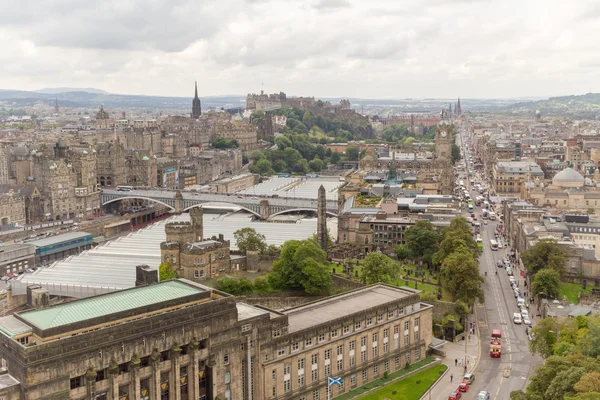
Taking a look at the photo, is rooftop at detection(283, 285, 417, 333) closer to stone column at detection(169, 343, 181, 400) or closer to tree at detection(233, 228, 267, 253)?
stone column at detection(169, 343, 181, 400)

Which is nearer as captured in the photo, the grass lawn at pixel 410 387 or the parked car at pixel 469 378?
the grass lawn at pixel 410 387

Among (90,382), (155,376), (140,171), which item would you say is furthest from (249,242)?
(140,171)

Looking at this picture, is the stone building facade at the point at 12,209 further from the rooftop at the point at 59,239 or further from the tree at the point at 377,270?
the tree at the point at 377,270

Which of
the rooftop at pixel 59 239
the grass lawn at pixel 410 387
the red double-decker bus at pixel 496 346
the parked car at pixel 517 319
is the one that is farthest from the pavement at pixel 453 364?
the rooftop at pixel 59 239

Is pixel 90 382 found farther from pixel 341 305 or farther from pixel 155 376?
pixel 341 305

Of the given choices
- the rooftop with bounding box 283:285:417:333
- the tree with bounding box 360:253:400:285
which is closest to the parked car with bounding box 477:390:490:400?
the rooftop with bounding box 283:285:417:333

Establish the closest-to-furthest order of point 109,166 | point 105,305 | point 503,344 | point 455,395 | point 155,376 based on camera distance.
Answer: point 155,376 < point 105,305 < point 455,395 < point 503,344 < point 109,166
